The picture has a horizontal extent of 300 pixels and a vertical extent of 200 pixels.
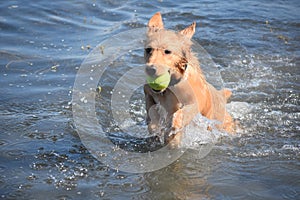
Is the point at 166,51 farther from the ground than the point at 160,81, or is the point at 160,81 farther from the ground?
the point at 166,51

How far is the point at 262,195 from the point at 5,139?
2656 millimetres

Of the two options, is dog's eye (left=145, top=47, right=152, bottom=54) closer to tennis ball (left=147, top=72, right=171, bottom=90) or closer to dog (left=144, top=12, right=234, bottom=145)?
dog (left=144, top=12, right=234, bottom=145)

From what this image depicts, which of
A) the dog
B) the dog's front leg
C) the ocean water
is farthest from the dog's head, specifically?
the ocean water

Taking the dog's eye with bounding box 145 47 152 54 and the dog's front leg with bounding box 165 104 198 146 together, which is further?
the dog's front leg with bounding box 165 104 198 146

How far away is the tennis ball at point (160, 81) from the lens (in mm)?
4633

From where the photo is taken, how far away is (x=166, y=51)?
4.65m

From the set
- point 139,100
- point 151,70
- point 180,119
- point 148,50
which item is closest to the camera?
point 151,70

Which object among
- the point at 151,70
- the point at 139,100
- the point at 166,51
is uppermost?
the point at 166,51

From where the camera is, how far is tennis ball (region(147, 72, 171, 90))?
4.63 m

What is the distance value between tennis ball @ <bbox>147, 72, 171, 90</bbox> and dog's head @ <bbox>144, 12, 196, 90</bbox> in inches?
1.5

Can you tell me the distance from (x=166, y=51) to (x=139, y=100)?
6.65 ft

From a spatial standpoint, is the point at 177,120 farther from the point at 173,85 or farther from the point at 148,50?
the point at 148,50

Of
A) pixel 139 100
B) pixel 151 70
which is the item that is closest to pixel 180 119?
pixel 151 70

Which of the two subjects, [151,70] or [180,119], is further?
[180,119]
